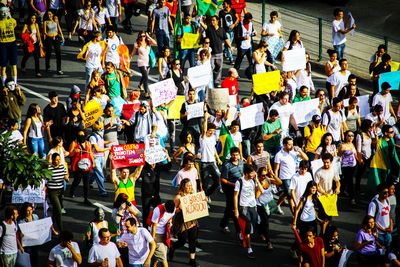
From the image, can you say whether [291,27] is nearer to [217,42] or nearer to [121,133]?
[217,42]

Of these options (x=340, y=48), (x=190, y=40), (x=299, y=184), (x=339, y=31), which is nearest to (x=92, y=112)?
(x=299, y=184)

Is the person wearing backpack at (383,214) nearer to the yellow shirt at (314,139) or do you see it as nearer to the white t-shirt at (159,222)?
the yellow shirt at (314,139)

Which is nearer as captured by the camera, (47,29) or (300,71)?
(300,71)

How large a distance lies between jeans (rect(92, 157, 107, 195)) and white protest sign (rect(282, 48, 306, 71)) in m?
5.15

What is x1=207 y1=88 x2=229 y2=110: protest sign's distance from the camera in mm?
24188

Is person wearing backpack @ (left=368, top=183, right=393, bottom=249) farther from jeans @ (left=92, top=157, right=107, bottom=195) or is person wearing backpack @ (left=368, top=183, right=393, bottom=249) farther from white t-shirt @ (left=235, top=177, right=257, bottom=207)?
jeans @ (left=92, top=157, right=107, bottom=195)

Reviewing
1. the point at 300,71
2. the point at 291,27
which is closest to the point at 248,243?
the point at 300,71

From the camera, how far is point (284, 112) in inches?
938

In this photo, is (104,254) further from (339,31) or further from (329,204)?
(339,31)

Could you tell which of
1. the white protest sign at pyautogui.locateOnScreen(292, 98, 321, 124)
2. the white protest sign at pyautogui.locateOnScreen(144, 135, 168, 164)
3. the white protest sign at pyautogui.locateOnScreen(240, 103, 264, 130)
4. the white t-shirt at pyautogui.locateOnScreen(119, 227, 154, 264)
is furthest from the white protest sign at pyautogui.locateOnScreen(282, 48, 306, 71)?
the white t-shirt at pyautogui.locateOnScreen(119, 227, 154, 264)

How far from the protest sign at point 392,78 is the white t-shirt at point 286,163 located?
4305 mm

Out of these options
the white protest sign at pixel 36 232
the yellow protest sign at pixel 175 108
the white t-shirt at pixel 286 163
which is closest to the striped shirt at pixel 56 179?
the white protest sign at pixel 36 232

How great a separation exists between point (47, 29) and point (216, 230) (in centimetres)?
930

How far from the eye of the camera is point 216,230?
71.2 ft
